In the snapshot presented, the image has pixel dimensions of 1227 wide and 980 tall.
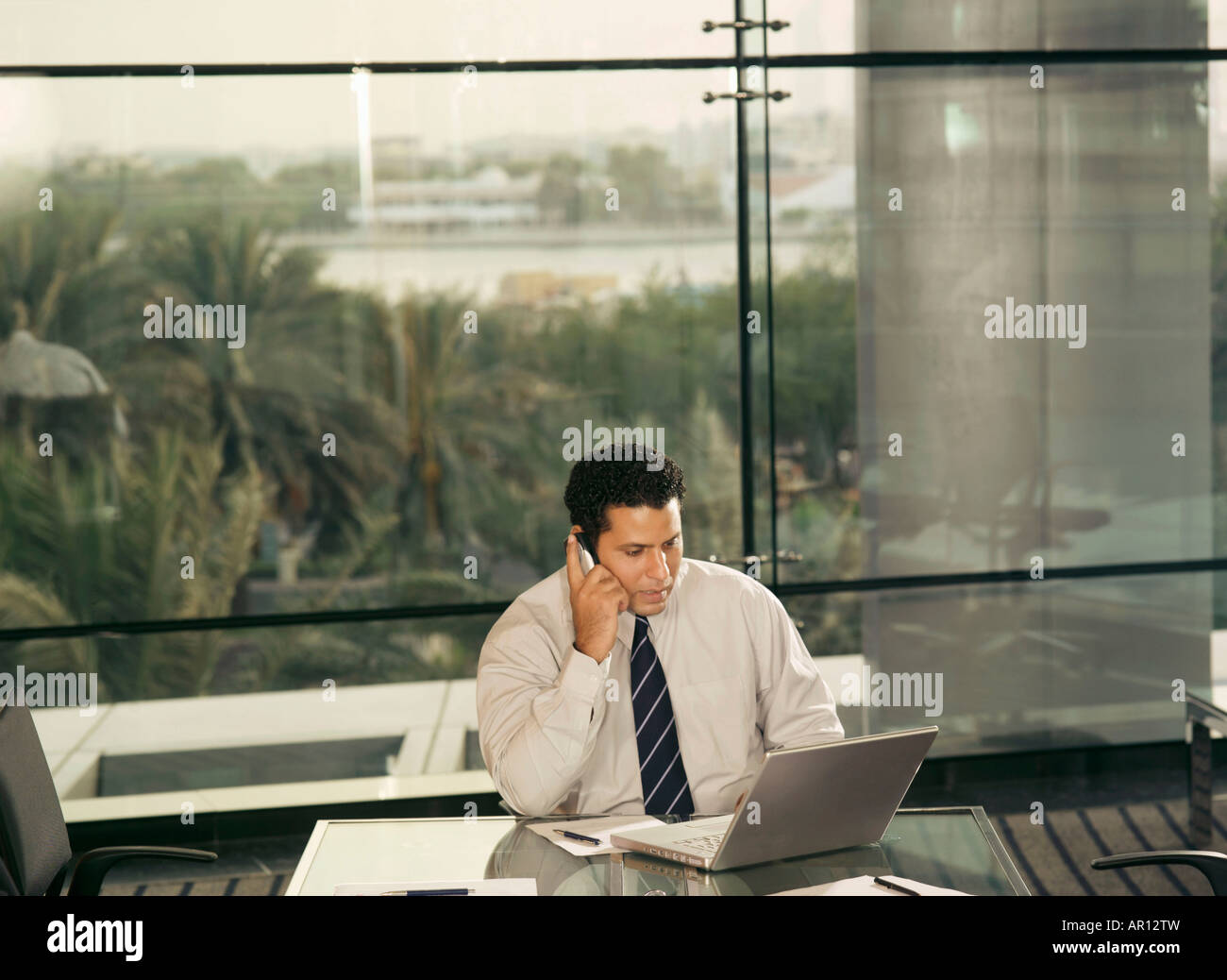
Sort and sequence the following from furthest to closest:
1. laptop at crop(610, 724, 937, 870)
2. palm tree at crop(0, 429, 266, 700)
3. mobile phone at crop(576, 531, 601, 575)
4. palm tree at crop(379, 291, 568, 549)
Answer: palm tree at crop(379, 291, 568, 549)
palm tree at crop(0, 429, 266, 700)
mobile phone at crop(576, 531, 601, 575)
laptop at crop(610, 724, 937, 870)

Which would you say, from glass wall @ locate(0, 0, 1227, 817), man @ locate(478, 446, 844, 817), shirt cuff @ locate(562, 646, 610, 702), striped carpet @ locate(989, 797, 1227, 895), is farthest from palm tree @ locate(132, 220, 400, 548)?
striped carpet @ locate(989, 797, 1227, 895)

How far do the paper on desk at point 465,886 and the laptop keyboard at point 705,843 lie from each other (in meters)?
0.27

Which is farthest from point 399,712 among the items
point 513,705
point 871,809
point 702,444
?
point 871,809

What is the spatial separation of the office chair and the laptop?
0.92m

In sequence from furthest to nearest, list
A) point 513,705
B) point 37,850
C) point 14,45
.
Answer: point 14,45, point 513,705, point 37,850

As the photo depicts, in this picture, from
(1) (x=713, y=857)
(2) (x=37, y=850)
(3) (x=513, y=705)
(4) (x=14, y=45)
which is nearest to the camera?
(1) (x=713, y=857)

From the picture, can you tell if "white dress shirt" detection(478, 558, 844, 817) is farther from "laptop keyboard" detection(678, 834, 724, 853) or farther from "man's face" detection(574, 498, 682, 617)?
"laptop keyboard" detection(678, 834, 724, 853)

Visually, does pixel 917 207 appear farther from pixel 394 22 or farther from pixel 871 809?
pixel 871 809

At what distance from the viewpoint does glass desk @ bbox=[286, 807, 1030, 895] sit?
6.32ft

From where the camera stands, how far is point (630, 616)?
260 cm

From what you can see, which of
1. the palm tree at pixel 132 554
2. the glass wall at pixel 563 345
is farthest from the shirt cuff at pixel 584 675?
the palm tree at pixel 132 554

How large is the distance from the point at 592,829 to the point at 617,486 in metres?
0.71

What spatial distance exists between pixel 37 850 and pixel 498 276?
2.69 meters

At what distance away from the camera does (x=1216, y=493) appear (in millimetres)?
4891
